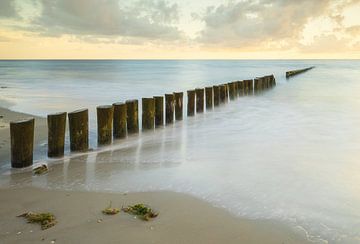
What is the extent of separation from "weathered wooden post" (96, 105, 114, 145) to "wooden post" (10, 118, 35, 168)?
1.74m

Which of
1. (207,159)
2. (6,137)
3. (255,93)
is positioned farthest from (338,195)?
(255,93)

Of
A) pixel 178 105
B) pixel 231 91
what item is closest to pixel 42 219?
pixel 178 105

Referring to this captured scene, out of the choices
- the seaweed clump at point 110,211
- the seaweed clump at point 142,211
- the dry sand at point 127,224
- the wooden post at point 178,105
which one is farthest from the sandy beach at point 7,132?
the wooden post at point 178,105

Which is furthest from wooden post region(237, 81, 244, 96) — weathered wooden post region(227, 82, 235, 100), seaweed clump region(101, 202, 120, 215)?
seaweed clump region(101, 202, 120, 215)

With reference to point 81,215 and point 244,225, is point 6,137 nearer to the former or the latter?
point 81,215

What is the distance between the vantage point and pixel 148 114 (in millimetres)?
8914

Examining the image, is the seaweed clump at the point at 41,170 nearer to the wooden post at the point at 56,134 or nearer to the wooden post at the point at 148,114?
the wooden post at the point at 56,134

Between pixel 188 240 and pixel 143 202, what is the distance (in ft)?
3.48

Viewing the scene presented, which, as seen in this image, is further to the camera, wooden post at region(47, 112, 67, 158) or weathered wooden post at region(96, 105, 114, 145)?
weathered wooden post at region(96, 105, 114, 145)

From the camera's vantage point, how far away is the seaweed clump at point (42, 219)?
3.51 m

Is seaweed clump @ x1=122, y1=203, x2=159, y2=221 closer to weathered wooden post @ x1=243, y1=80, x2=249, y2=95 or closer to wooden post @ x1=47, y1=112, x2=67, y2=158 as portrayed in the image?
wooden post @ x1=47, y1=112, x2=67, y2=158

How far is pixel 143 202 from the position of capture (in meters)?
4.20

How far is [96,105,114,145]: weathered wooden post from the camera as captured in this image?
7.18m

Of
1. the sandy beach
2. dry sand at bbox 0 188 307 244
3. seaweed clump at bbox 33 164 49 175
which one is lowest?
dry sand at bbox 0 188 307 244
